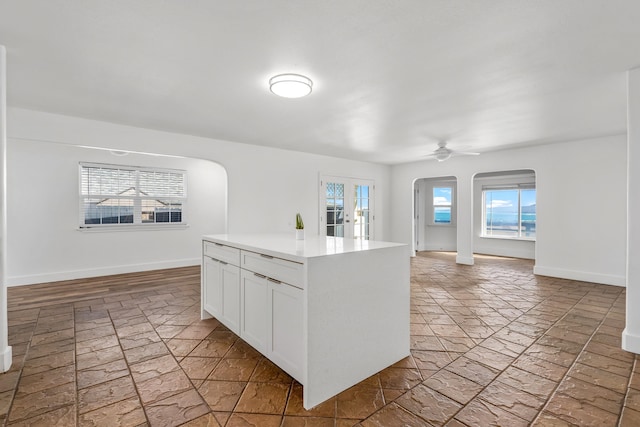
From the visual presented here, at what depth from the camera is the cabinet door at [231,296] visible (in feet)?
8.62

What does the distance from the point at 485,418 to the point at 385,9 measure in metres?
2.38

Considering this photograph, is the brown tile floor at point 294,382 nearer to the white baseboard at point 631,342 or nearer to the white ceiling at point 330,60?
the white baseboard at point 631,342

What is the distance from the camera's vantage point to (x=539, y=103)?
3225mm

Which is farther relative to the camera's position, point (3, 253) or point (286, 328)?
point (3, 253)

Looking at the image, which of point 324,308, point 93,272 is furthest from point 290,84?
point 93,272

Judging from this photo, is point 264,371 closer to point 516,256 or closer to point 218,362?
point 218,362

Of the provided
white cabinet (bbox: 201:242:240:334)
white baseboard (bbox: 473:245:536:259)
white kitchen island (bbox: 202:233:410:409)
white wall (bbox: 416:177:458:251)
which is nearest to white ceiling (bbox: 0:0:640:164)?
white kitchen island (bbox: 202:233:410:409)

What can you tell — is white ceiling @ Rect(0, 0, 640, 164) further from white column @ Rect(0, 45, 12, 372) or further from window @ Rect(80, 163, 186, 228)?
window @ Rect(80, 163, 186, 228)

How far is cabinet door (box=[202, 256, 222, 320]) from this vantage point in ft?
→ 9.71

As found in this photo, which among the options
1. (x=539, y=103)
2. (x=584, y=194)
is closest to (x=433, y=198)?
(x=584, y=194)

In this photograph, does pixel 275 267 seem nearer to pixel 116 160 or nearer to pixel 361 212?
pixel 116 160

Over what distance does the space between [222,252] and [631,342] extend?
362cm

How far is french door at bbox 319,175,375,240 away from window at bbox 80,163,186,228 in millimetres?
2948

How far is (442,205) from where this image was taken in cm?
876
